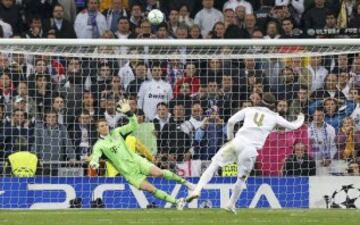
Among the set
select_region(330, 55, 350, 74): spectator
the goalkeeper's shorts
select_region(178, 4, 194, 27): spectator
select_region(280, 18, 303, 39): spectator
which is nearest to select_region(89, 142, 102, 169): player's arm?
the goalkeeper's shorts

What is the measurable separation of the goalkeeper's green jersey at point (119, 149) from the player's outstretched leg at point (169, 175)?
0.33 metres

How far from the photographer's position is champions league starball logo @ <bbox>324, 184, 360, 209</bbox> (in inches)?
701

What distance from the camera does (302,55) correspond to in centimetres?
1867

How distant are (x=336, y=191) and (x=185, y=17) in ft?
19.0

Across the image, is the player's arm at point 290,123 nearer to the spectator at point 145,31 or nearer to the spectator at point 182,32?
the spectator at point 182,32

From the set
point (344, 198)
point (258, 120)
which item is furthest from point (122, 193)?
point (344, 198)

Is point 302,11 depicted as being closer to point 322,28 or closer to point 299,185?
point 322,28

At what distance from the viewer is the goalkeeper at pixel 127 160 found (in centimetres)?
1695

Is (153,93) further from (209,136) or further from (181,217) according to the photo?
(181,217)

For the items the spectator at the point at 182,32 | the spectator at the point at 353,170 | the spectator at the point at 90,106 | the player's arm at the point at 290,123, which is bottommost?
the spectator at the point at 353,170

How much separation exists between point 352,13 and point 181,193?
6.28 meters

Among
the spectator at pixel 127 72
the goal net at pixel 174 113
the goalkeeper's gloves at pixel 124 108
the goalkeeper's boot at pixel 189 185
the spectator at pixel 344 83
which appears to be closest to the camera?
the goalkeeper's boot at pixel 189 185

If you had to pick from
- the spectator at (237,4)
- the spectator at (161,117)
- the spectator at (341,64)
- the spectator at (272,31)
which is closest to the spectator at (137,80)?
the spectator at (161,117)

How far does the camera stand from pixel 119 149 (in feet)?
58.4
